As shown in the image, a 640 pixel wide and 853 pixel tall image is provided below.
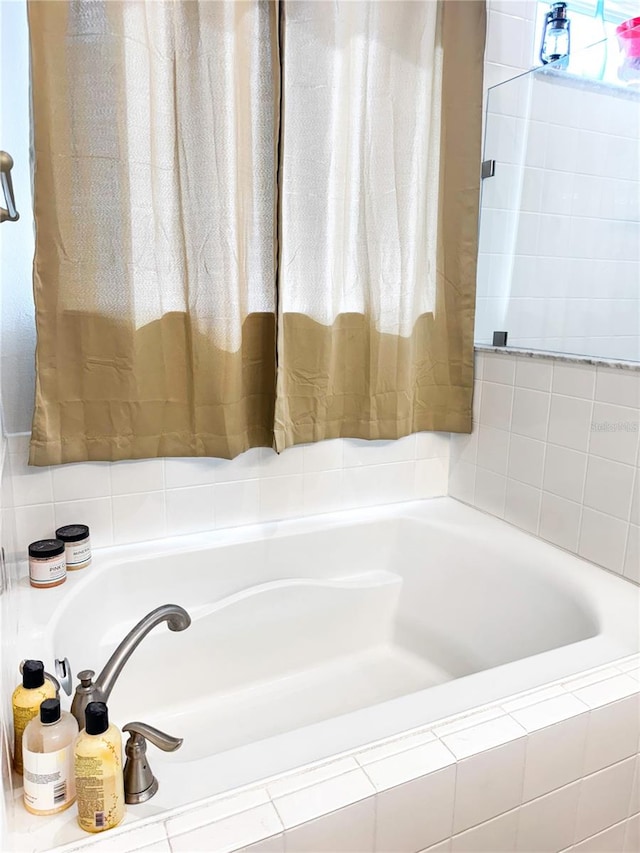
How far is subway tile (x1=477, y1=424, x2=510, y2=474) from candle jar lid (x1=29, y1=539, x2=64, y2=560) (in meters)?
1.18

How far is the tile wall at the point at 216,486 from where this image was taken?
1.45 m

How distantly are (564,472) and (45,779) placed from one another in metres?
1.29

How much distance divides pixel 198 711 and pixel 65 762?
29.6 inches

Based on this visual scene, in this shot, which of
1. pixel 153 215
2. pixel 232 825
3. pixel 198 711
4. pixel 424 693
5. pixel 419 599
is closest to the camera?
pixel 232 825

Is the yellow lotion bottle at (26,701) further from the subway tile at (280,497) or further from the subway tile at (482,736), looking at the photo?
the subway tile at (280,497)

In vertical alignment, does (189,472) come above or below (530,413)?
below

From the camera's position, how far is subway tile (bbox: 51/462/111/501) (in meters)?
1.45

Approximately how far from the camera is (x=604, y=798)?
103cm

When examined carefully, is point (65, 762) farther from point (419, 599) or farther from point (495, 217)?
point (495, 217)

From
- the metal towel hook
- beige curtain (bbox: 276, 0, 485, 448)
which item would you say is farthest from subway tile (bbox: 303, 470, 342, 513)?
the metal towel hook

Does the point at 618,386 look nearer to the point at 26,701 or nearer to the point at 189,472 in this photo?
the point at 189,472

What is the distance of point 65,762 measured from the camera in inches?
30.2

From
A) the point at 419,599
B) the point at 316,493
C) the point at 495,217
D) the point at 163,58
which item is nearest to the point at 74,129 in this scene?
the point at 163,58

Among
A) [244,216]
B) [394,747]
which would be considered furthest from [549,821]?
[244,216]
